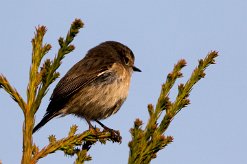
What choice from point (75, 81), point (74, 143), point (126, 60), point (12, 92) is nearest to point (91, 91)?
point (75, 81)

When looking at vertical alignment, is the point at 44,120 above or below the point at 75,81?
below

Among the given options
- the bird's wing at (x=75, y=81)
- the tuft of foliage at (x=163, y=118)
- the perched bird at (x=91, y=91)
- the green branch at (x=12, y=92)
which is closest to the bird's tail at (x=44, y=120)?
the perched bird at (x=91, y=91)

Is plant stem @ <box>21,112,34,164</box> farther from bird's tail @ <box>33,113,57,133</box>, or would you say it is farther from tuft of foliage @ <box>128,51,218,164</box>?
bird's tail @ <box>33,113,57,133</box>

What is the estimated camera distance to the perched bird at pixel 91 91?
23.7 ft

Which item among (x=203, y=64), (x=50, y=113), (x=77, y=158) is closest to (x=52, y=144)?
(x=77, y=158)

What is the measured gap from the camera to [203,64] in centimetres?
389

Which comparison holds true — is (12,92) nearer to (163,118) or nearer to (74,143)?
(74,143)

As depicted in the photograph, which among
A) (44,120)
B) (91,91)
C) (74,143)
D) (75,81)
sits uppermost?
(75,81)

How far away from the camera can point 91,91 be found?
290 inches

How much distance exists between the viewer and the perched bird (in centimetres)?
723

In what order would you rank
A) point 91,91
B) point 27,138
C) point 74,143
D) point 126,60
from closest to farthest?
1. point 27,138
2. point 74,143
3. point 91,91
4. point 126,60

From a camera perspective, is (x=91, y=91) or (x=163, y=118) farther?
(x=91, y=91)

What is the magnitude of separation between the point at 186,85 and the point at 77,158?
119 centimetres

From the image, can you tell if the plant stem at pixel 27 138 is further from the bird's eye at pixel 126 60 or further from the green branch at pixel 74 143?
the bird's eye at pixel 126 60
